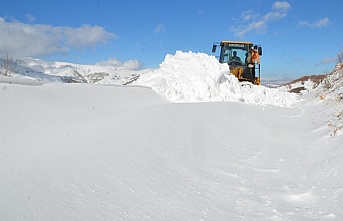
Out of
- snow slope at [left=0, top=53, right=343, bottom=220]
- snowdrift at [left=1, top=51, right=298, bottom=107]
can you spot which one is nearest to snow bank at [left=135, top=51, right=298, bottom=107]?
snowdrift at [left=1, top=51, right=298, bottom=107]

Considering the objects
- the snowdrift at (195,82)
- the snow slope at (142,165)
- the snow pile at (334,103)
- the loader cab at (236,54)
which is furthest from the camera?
the loader cab at (236,54)

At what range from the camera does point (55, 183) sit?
86.6 inches

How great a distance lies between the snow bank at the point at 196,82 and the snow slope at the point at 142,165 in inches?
98.6

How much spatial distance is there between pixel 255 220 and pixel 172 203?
2.26 ft

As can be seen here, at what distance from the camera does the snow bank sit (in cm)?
782

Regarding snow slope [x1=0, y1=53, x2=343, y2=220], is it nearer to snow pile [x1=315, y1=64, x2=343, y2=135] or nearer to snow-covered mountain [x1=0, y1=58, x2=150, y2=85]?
snow pile [x1=315, y1=64, x2=343, y2=135]

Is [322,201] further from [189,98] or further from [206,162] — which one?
[189,98]

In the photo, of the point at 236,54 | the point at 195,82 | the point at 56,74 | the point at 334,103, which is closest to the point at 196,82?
the point at 195,82

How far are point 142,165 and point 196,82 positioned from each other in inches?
212

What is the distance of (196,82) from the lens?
8.18m

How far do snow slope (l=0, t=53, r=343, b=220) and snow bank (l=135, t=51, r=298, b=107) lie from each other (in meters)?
2.50

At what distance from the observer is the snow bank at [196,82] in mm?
7824

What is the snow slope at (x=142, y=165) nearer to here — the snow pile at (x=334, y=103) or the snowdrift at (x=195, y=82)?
the snow pile at (x=334, y=103)

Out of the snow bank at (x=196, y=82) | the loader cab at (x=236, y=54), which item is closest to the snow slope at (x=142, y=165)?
the snow bank at (x=196, y=82)
